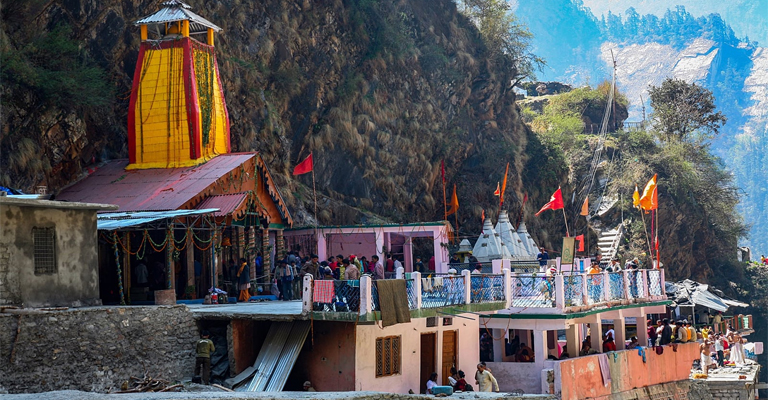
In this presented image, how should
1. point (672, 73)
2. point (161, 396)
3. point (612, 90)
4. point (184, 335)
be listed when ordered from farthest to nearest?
point (672, 73), point (612, 90), point (184, 335), point (161, 396)

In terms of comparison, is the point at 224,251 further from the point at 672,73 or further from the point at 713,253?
the point at 672,73

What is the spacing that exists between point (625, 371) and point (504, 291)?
5505mm

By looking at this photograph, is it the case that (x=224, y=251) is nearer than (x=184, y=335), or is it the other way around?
(x=184, y=335)

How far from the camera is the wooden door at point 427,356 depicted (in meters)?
23.2

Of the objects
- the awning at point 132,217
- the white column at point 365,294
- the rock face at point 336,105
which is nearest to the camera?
the white column at point 365,294

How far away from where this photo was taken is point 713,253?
59000 millimetres

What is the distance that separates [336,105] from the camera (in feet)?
144

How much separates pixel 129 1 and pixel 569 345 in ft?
66.5

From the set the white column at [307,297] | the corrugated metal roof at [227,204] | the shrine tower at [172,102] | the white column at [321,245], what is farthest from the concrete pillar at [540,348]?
the shrine tower at [172,102]

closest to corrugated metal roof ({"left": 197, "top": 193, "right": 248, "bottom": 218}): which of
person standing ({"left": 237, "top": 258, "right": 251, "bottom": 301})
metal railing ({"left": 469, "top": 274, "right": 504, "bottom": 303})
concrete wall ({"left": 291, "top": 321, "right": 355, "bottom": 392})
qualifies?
person standing ({"left": 237, "top": 258, "right": 251, "bottom": 301})

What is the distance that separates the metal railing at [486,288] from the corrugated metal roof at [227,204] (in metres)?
6.83

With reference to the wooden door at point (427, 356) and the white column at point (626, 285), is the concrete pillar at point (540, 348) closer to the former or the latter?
the wooden door at point (427, 356)

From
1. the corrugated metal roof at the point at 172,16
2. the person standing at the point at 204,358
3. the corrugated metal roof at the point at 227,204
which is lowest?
the person standing at the point at 204,358

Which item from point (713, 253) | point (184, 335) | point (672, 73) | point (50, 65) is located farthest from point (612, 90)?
point (672, 73)
